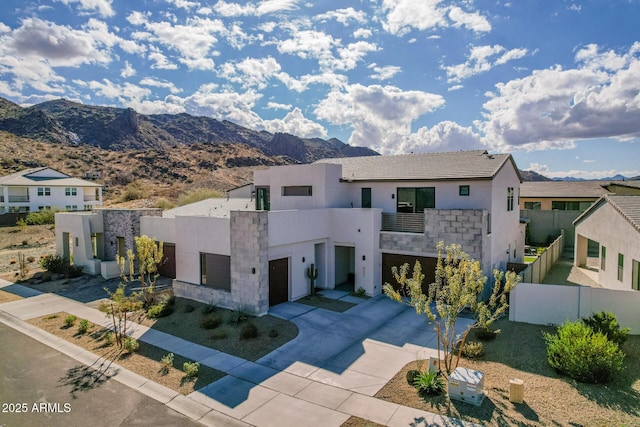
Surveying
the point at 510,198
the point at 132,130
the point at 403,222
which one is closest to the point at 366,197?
the point at 403,222

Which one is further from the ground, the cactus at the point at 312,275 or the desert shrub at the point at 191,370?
the cactus at the point at 312,275

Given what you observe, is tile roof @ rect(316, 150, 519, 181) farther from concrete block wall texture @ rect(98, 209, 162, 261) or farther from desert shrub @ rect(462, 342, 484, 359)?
concrete block wall texture @ rect(98, 209, 162, 261)

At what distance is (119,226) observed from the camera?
78.5 feet

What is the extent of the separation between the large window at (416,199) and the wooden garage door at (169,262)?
524 inches

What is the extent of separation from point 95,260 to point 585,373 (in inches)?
1005

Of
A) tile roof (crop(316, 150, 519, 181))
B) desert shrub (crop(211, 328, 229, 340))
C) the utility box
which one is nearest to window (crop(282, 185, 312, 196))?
tile roof (crop(316, 150, 519, 181))

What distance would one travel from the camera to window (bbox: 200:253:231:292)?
17266mm

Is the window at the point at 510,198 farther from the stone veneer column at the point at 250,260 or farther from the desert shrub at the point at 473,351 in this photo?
the stone veneer column at the point at 250,260

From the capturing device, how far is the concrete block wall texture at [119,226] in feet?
76.6

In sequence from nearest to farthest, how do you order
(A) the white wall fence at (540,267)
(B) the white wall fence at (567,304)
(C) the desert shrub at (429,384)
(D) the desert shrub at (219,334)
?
(C) the desert shrub at (429,384) → (B) the white wall fence at (567,304) → (D) the desert shrub at (219,334) → (A) the white wall fence at (540,267)

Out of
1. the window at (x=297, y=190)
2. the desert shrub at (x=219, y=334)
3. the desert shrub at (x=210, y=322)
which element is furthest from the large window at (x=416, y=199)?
the desert shrub at (x=219, y=334)

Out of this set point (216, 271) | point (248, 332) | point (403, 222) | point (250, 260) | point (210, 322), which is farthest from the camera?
point (403, 222)

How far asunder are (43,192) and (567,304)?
6040cm

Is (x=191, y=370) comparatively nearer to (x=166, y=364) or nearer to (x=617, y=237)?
(x=166, y=364)
